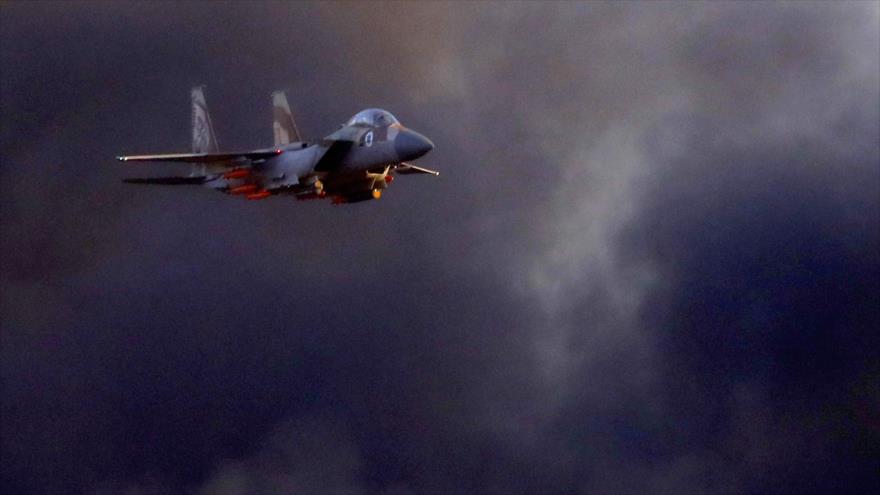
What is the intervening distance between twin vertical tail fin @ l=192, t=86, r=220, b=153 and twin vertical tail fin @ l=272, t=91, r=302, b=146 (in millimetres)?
7648

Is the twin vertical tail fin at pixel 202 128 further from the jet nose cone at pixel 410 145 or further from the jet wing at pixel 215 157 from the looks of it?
the jet nose cone at pixel 410 145

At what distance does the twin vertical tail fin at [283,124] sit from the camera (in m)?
120

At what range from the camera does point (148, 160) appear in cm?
11081

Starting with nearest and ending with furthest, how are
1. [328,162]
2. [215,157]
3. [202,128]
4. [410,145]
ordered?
1. [410,145]
2. [328,162]
3. [215,157]
4. [202,128]

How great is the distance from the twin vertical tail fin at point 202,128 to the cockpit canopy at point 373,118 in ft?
60.2

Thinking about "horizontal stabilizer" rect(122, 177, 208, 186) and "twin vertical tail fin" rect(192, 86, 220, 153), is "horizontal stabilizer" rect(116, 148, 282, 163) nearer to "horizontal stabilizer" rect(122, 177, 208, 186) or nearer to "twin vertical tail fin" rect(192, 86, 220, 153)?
"horizontal stabilizer" rect(122, 177, 208, 186)

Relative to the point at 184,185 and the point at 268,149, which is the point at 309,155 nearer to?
the point at 268,149

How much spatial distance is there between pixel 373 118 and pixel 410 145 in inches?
174

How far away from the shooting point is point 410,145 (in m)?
108

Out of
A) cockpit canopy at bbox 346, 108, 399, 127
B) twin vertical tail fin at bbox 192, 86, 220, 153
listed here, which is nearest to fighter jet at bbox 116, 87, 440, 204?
cockpit canopy at bbox 346, 108, 399, 127

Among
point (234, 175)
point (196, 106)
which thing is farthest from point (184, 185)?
point (196, 106)

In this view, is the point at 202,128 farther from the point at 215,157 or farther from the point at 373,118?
the point at 373,118

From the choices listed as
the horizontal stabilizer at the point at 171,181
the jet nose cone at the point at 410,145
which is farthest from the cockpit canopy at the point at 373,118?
the horizontal stabilizer at the point at 171,181

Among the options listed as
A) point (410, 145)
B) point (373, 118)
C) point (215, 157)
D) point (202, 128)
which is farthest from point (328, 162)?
point (202, 128)
